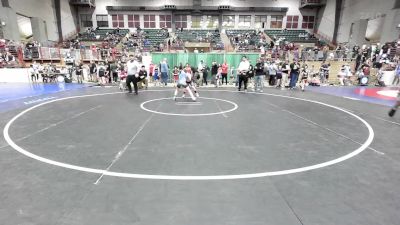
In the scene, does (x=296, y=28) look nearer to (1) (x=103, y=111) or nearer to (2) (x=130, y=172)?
(1) (x=103, y=111)

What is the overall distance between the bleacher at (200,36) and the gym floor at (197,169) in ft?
90.5

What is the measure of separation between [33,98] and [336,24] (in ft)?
126

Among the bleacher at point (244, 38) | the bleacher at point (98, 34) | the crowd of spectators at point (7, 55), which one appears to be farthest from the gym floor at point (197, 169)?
the bleacher at point (98, 34)

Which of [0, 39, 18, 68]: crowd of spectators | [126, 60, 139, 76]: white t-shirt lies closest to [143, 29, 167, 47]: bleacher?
[0, 39, 18, 68]: crowd of spectators

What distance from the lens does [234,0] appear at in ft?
138

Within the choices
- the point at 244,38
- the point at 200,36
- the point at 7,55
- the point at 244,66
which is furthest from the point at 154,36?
the point at 244,66

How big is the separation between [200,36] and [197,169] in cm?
3487

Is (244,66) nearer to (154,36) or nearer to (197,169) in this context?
(197,169)

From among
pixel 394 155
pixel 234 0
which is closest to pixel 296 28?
pixel 234 0

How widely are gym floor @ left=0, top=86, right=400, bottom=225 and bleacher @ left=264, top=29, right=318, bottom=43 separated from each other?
32.1m

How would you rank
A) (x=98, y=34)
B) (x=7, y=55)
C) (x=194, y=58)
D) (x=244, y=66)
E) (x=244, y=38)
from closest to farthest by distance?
(x=244, y=66) → (x=7, y=55) → (x=194, y=58) → (x=244, y=38) → (x=98, y=34)

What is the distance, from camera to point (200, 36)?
37.3m

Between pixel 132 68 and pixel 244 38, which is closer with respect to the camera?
pixel 132 68

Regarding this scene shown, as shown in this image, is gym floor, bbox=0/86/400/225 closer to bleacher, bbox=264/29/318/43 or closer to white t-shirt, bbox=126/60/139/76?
white t-shirt, bbox=126/60/139/76
